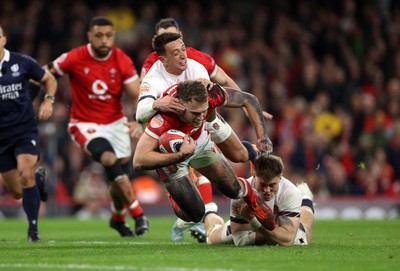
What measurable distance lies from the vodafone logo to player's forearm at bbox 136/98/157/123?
3.47 metres

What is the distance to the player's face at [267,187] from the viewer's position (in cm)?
997

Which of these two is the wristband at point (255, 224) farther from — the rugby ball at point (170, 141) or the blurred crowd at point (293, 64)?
the blurred crowd at point (293, 64)

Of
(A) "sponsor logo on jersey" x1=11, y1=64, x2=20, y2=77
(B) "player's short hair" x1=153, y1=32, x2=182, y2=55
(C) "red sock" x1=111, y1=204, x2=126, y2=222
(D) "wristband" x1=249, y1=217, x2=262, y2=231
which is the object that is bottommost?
(C) "red sock" x1=111, y1=204, x2=126, y2=222

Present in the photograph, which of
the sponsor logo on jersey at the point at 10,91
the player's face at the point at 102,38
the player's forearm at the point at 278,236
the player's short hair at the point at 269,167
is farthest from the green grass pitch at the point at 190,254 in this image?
the player's face at the point at 102,38

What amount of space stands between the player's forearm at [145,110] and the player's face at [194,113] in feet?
1.18

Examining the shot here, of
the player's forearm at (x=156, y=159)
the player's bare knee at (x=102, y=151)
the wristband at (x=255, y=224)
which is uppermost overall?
the player's forearm at (x=156, y=159)

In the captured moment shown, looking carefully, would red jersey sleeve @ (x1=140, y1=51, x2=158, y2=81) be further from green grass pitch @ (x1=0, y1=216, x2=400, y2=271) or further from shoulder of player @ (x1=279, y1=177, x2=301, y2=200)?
shoulder of player @ (x1=279, y1=177, x2=301, y2=200)

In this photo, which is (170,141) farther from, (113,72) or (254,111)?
(113,72)

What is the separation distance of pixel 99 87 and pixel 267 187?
426cm

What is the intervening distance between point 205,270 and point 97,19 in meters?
6.32

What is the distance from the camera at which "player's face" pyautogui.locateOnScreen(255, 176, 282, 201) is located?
9.97 m

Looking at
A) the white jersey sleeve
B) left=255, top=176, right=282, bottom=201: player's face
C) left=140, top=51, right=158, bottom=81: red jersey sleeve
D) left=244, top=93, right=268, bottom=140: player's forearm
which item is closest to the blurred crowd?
left=140, top=51, right=158, bottom=81: red jersey sleeve

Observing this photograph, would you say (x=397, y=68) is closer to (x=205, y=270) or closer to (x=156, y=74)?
(x=156, y=74)

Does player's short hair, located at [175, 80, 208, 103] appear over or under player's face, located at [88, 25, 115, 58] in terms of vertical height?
under
